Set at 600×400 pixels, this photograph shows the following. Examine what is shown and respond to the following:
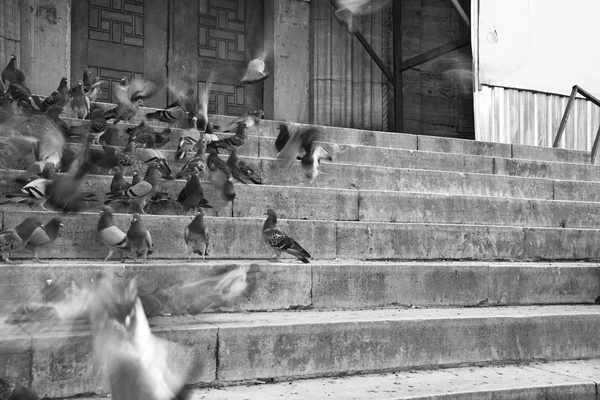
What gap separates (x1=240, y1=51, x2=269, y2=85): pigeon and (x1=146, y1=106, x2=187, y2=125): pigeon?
165 inches

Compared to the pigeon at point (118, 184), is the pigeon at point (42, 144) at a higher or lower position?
higher

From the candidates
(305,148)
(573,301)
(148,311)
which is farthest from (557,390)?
(305,148)

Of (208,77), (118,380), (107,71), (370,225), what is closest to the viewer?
(118,380)

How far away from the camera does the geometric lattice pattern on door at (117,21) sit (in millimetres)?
10375

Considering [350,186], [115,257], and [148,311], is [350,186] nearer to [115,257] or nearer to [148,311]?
[115,257]

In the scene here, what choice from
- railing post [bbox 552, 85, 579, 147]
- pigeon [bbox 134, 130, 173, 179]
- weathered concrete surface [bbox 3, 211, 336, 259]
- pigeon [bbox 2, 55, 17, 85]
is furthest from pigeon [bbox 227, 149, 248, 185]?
railing post [bbox 552, 85, 579, 147]

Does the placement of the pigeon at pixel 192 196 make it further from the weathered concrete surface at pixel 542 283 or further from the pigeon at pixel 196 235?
the weathered concrete surface at pixel 542 283

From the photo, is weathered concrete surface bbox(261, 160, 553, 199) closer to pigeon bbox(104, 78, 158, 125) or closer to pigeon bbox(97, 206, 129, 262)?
pigeon bbox(104, 78, 158, 125)

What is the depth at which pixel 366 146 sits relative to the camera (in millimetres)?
7539

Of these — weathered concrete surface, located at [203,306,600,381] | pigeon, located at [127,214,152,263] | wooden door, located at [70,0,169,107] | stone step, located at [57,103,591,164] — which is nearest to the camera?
weathered concrete surface, located at [203,306,600,381]

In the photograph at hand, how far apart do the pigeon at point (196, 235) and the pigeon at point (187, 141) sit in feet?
4.96

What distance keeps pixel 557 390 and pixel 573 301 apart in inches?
70.7

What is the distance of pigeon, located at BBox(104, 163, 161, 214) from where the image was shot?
4828 millimetres

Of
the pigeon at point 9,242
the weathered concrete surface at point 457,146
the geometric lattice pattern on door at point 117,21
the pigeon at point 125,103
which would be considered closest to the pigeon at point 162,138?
the pigeon at point 125,103
